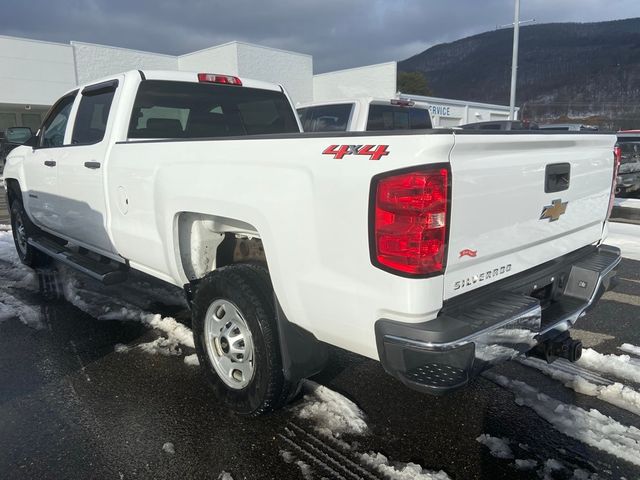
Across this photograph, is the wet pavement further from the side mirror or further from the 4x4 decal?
the side mirror

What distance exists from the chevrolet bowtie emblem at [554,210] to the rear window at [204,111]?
273 centimetres

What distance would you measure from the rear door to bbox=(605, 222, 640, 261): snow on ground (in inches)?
248

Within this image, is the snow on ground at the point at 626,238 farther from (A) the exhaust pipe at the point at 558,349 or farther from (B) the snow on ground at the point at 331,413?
(B) the snow on ground at the point at 331,413

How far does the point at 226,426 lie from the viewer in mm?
2973

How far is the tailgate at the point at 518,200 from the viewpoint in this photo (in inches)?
86.4

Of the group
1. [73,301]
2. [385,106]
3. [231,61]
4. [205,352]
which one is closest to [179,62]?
[231,61]

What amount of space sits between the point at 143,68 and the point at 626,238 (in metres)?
22.8

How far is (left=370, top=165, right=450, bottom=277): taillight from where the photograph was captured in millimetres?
2043

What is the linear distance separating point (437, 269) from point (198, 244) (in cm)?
178

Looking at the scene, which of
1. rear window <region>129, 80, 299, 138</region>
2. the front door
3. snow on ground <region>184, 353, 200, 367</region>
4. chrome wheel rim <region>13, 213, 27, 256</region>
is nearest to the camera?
snow on ground <region>184, 353, 200, 367</region>

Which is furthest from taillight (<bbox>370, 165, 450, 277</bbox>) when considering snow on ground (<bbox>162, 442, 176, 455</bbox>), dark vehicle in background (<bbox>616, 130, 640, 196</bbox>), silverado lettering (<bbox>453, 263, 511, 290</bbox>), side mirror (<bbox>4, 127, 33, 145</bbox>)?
dark vehicle in background (<bbox>616, 130, 640, 196</bbox>)

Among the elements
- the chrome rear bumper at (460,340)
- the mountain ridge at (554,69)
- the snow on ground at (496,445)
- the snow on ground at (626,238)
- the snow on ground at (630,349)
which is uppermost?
the mountain ridge at (554,69)

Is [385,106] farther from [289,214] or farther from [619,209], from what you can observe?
[289,214]

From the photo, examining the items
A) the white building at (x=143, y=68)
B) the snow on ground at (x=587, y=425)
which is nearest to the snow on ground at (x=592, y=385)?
the snow on ground at (x=587, y=425)
